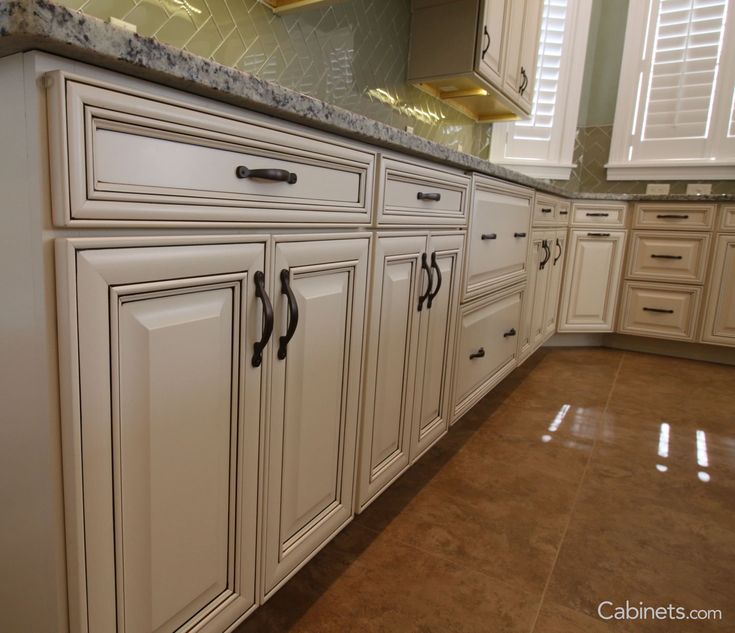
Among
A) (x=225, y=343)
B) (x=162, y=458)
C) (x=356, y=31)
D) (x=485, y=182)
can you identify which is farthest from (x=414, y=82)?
(x=162, y=458)

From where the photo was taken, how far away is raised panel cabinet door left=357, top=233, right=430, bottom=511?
3.59ft

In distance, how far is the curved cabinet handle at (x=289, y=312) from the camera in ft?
Result: 2.56

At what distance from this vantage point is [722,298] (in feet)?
9.73

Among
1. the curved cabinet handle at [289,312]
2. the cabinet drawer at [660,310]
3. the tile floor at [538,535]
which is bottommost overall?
the tile floor at [538,535]

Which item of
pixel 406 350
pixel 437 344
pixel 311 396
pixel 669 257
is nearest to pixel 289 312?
pixel 311 396

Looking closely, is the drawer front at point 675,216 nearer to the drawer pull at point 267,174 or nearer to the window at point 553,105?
the window at point 553,105

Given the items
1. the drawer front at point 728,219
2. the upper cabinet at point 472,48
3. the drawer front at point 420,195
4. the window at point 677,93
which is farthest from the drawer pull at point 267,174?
the window at point 677,93

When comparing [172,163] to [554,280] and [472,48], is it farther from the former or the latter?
[554,280]

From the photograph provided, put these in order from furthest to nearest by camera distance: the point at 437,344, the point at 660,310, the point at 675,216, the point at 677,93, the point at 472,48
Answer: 1. the point at 677,93
2. the point at 660,310
3. the point at 675,216
4. the point at 472,48
5. the point at 437,344

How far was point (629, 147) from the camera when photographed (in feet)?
11.7

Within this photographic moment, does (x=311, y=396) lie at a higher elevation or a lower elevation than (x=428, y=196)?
lower

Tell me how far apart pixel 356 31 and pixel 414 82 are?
441 millimetres

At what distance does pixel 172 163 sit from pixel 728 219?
324 cm

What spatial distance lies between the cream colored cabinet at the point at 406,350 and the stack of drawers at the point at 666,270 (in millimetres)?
2203
